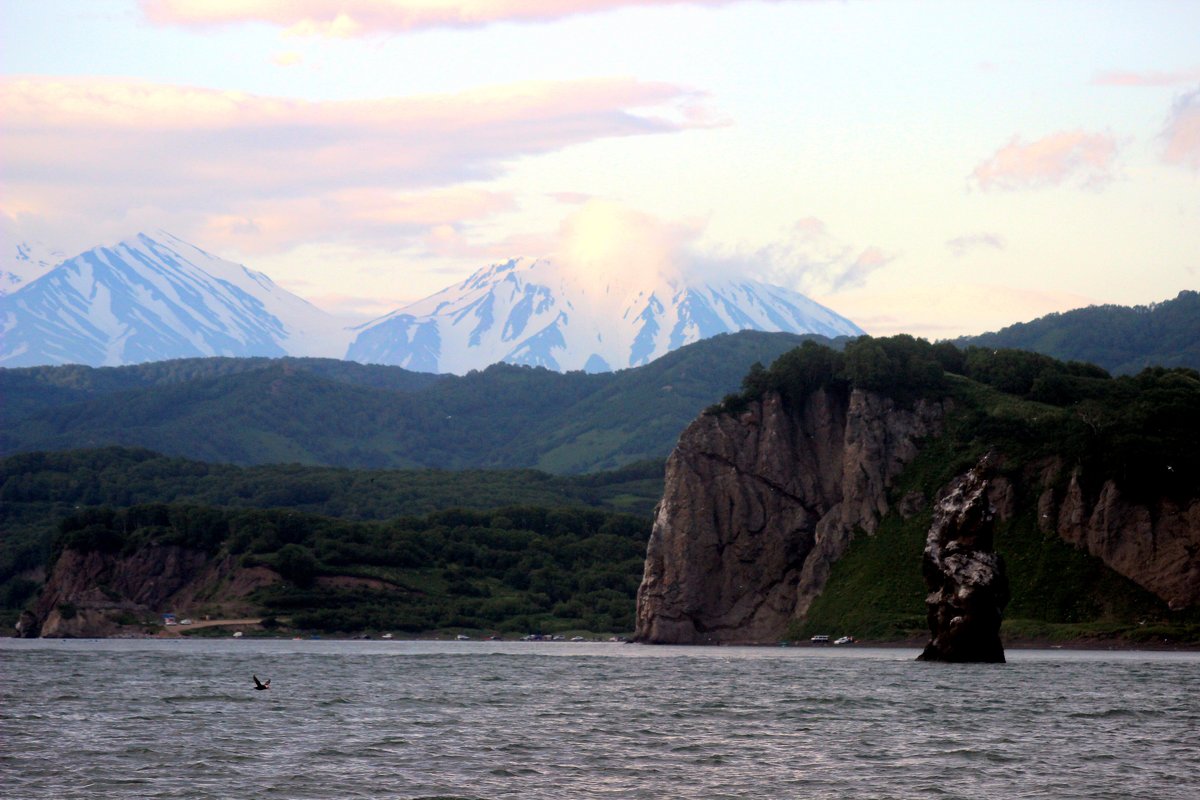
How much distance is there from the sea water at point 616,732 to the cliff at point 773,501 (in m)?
53.1

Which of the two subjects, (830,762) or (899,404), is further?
(899,404)

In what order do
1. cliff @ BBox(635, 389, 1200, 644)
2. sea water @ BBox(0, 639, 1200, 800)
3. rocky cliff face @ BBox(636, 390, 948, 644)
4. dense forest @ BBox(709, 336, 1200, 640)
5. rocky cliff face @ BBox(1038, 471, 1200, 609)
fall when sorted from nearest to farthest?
sea water @ BBox(0, 639, 1200, 800) < rocky cliff face @ BBox(1038, 471, 1200, 609) < dense forest @ BBox(709, 336, 1200, 640) < cliff @ BBox(635, 389, 1200, 644) < rocky cliff face @ BBox(636, 390, 948, 644)

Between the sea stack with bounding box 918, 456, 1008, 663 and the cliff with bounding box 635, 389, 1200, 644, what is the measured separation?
52.0 metres

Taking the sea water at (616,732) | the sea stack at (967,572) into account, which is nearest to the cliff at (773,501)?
the sea stack at (967,572)

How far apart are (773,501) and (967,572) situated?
241 feet

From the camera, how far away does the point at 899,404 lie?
190 metres

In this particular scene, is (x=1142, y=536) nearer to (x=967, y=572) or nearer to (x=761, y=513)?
(x=761, y=513)

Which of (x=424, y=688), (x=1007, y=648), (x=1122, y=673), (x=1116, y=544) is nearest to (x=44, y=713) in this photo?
(x=424, y=688)

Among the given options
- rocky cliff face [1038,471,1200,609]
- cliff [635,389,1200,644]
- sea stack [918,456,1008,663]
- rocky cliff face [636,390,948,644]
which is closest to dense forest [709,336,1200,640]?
rocky cliff face [1038,471,1200,609]

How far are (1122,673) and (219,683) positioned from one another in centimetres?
6224

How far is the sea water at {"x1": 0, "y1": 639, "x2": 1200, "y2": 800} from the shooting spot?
2275 inches

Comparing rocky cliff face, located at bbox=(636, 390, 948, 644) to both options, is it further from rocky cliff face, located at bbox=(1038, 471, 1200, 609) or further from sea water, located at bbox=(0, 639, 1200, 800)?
sea water, located at bbox=(0, 639, 1200, 800)

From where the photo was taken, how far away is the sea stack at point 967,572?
4638 inches

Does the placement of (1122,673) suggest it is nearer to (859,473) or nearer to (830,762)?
(830,762)
